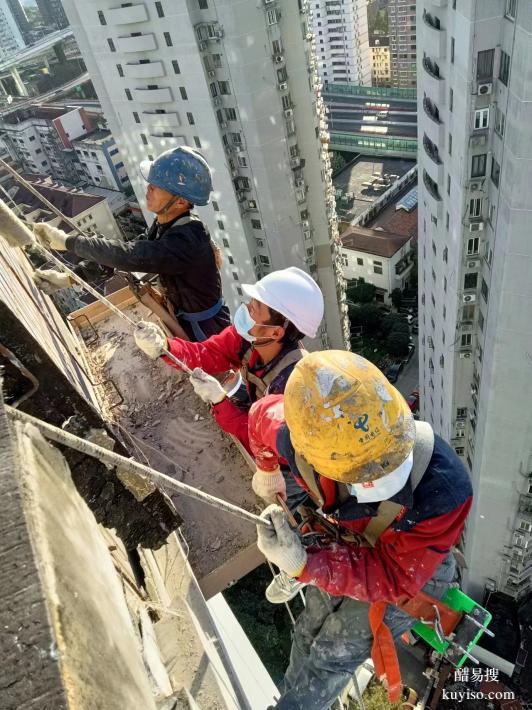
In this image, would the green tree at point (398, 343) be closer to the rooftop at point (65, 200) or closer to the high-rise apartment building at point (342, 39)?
the rooftop at point (65, 200)

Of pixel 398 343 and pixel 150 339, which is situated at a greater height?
pixel 150 339

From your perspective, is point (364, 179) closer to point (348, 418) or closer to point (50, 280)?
point (50, 280)

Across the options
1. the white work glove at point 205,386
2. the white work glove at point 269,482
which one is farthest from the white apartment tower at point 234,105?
the white work glove at point 269,482

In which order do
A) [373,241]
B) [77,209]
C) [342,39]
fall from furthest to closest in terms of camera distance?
[342,39]
[77,209]
[373,241]

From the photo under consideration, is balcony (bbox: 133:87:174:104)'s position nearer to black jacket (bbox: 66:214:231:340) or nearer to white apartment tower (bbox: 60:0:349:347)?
white apartment tower (bbox: 60:0:349:347)

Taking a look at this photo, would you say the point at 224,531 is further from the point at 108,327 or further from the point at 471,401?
the point at 471,401

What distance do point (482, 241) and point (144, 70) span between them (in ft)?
33.8

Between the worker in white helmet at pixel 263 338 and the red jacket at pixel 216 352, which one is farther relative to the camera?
the red jacket at pixel 216 352

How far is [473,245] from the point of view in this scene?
349 inches

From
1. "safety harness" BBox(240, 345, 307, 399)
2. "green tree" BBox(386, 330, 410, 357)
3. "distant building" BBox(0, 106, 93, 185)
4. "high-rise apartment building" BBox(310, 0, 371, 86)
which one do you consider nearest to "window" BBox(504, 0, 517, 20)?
"safety harness" BBox(240, 345, 307, 399)

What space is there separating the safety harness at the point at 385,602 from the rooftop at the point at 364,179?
28698 millimetres

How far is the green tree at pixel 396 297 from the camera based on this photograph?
89.2 feet

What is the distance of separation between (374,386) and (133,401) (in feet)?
13.3

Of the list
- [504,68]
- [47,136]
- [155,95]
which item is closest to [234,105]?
[155,95]
